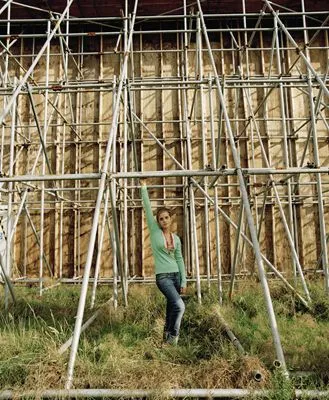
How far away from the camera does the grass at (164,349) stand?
10.1ft

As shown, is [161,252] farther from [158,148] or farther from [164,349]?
[158,148]

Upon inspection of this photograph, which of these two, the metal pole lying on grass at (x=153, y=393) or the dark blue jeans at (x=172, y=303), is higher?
the dark blue jeans at (x=172, y=303)

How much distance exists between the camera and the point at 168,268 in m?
4.01

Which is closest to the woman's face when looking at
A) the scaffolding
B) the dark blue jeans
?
the dark blue jeans

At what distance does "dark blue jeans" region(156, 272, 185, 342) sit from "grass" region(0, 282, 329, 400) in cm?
19

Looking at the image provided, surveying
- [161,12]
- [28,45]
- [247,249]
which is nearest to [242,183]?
[247,249]

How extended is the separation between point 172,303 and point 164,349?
18.2 inches

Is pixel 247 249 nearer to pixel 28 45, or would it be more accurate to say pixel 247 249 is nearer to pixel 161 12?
pixel 161 12

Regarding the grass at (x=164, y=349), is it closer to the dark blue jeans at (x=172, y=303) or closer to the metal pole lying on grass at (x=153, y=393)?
the metal pole lying on grass at (x=153, y=393)

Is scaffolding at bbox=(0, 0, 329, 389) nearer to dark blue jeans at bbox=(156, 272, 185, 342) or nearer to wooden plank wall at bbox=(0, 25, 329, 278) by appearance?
wooden plank wall at bbox=(0, 25, 329, 278)

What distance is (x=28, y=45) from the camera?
940 centimetres

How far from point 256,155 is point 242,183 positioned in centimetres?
525

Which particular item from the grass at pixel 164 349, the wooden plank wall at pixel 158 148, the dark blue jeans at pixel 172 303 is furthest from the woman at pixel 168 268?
the wooden plank wall at pixel 158 148

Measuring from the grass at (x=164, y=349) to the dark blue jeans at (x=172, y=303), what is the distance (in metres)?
0.19
